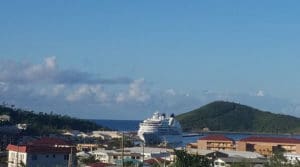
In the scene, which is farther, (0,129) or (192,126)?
(192,126)

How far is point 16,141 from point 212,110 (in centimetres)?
10067

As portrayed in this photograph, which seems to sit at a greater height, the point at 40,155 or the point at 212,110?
the point at 212,110

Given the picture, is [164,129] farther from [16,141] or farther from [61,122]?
[16,141]

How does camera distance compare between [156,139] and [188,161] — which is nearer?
[188,161]

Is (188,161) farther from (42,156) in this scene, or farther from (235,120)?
(235,120)

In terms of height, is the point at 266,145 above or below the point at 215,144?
below

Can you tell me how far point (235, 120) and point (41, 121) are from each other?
79.9 metres

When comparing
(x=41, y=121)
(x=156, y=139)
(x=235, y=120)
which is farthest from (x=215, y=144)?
(x=235, y=120)

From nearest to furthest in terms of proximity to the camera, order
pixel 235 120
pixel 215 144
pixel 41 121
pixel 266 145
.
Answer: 1. pixel 266 145
2. pixel 215 144
3. pixel 41 121
4. pixel 235 120

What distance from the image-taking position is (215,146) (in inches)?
2539

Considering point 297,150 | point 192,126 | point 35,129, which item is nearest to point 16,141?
point 35,129

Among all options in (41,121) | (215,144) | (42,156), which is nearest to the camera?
(42,156)

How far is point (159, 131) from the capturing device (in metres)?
80.4

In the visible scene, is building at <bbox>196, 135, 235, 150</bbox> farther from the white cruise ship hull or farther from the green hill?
the green hill
